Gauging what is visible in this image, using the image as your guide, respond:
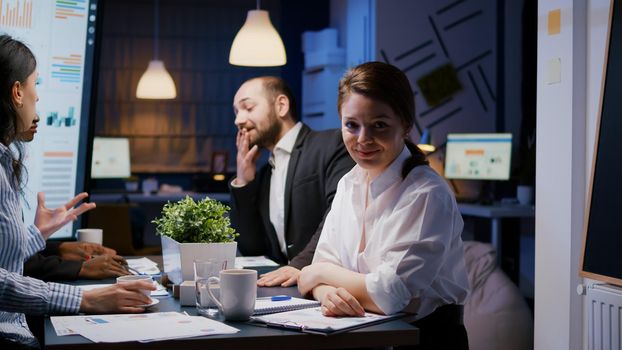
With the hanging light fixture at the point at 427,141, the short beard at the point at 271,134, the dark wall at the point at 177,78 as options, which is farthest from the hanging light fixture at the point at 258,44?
the dark wall at the point at 177,78

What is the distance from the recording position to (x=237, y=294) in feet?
5.40

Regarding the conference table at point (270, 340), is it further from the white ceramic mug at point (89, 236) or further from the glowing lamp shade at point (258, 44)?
the glowing lamp shade at point (258, 44)

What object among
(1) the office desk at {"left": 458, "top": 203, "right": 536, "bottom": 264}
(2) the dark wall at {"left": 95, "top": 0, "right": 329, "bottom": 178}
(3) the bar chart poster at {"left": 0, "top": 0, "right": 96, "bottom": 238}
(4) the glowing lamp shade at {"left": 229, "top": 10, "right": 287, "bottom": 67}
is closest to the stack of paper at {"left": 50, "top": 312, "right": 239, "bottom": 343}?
(3) the bar chart poster at {"left": 0, "top": 0, "right": 96, "bottom": 238}

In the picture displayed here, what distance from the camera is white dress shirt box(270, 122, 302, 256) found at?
10.6 ft

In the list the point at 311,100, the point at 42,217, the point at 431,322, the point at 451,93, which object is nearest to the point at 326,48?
the point at 311,100

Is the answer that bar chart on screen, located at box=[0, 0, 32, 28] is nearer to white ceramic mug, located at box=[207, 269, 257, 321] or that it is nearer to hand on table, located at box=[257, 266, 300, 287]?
hand on table, located at box=[257, 266, 300, 287]

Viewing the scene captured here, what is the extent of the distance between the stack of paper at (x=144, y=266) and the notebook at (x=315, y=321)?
81 cm

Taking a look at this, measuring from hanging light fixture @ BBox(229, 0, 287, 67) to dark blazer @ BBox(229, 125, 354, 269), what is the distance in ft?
6.49

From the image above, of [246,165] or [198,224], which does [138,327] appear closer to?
[198,224]

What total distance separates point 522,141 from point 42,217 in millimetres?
4640

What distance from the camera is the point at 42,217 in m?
2.37

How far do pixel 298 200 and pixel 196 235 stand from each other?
119cm

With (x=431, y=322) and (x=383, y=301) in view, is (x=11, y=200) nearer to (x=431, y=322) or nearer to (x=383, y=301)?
(x=383, y=301)

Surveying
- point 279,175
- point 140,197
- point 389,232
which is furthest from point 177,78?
point 389,232
